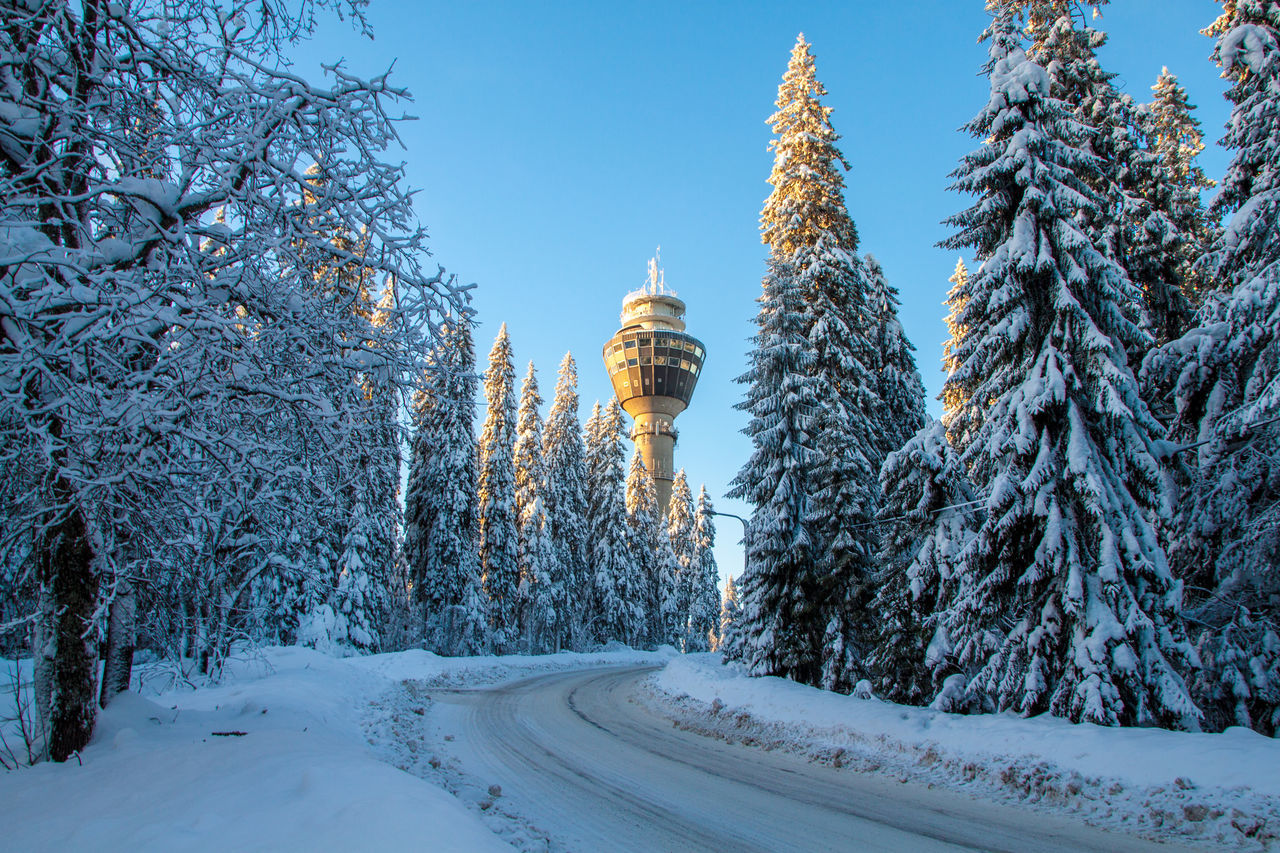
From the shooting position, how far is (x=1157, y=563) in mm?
9734

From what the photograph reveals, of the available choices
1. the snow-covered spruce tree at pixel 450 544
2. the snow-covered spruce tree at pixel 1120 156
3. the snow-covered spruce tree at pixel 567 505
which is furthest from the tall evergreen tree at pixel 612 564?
the snow-covered spruce tree at pixel 1120 156

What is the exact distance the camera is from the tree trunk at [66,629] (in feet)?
18.9

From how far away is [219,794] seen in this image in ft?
16.4

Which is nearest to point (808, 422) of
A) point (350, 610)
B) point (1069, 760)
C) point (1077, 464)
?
point (1077, 464)

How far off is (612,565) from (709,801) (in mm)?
39813

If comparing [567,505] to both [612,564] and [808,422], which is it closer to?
[612,564]

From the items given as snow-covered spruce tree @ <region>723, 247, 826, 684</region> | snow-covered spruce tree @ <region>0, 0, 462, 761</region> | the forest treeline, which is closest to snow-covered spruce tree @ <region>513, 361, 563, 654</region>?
snow-covered spruce tree @ <region>723, 247, 826, 684</region>

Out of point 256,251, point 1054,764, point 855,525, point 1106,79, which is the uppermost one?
point 1106,79

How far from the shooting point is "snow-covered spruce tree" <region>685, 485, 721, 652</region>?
59.5 m

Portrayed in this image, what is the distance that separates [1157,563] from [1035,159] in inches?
261

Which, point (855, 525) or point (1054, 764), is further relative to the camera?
point (855, 525)

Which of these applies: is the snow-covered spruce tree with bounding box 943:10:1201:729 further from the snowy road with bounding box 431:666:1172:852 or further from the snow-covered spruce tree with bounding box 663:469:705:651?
the snow-covered spruce tree with bounding box 663:469:705:651

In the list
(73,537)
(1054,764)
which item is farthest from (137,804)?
(1054,764)

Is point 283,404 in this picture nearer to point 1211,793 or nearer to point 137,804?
point 137,804
